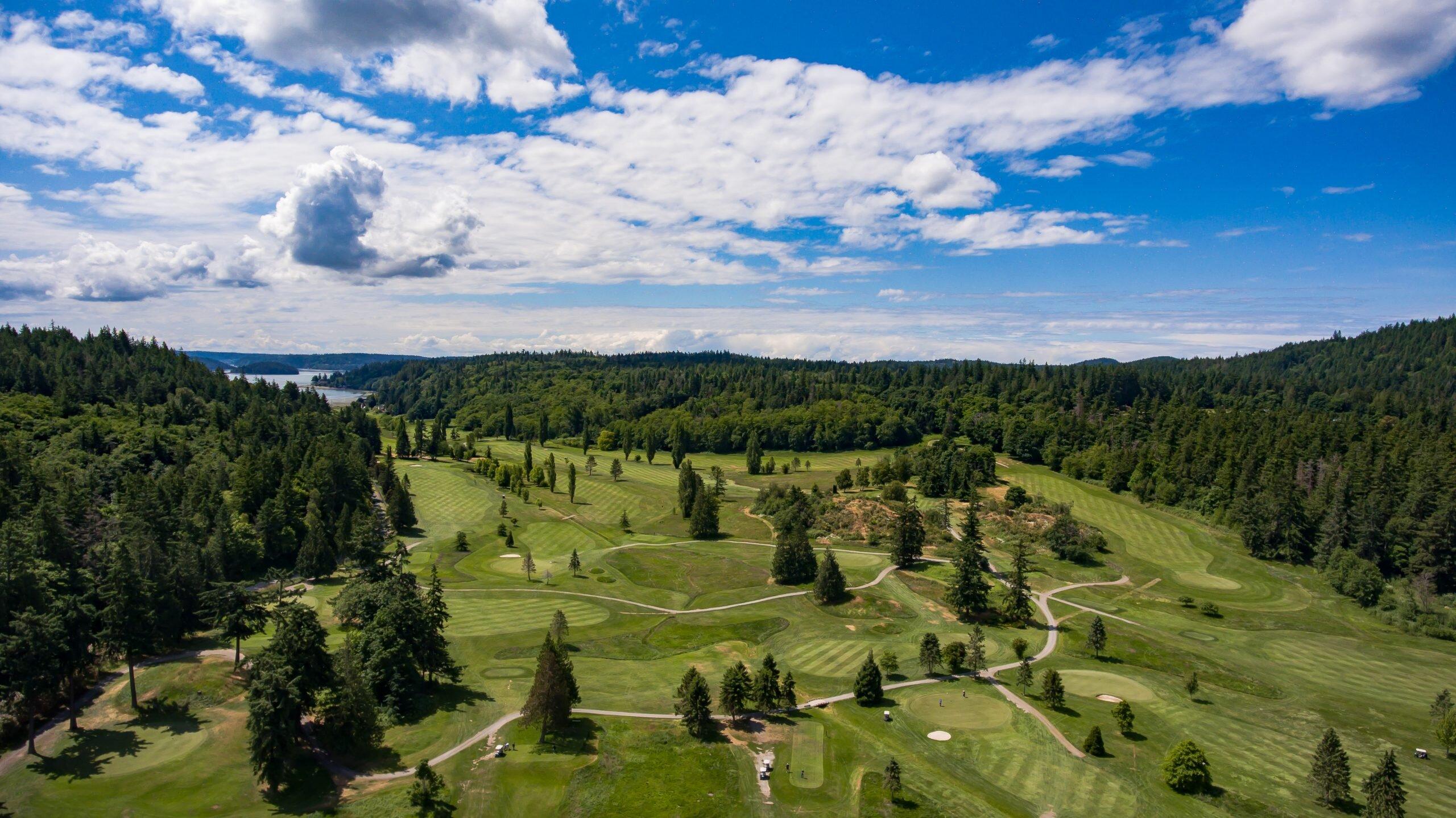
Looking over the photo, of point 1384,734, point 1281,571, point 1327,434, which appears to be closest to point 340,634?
point 1384,734

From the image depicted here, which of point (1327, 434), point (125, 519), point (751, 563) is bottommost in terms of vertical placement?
point (751, 563)

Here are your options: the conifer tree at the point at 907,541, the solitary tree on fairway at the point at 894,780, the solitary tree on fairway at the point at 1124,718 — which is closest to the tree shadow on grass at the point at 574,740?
the solitary tree on fairway at the point at 894,780

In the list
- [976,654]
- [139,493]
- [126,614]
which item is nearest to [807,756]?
[976,654]

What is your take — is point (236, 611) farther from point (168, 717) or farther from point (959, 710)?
point (959, 710)

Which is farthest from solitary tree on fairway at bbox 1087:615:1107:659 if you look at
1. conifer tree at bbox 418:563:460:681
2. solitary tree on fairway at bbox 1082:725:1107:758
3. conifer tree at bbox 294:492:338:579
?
conifer tree at bbox 294:492:338:579

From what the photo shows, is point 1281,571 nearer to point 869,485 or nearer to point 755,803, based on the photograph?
point 869,485

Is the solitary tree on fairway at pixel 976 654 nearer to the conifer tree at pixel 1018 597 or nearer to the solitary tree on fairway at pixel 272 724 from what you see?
the conifer tree at pixel 1018 597

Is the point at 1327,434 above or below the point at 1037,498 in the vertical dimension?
above

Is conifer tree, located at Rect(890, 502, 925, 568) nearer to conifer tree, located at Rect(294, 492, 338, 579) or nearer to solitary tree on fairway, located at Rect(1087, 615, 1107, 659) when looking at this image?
solitary tree on fairway, located at Rect(1087, 615, 1107, 659)
